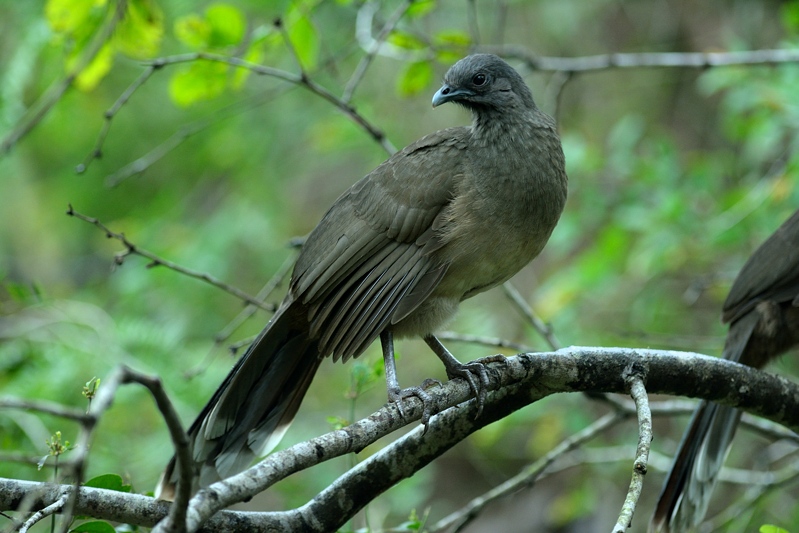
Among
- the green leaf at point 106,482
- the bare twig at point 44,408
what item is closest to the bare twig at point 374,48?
the green leaf at point 106,482

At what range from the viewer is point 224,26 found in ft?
12.5

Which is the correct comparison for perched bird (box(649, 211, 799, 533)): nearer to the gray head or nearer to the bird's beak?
the gray head

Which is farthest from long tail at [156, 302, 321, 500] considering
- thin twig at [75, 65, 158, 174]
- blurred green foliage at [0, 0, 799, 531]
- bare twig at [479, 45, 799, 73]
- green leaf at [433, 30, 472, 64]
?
bare twig at [479, 45, 799, 73]

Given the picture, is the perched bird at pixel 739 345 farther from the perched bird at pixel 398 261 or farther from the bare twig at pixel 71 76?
the bare twig at pixel 71 76

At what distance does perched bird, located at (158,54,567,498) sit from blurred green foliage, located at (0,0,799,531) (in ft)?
0.89

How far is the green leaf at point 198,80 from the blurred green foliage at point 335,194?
11mm

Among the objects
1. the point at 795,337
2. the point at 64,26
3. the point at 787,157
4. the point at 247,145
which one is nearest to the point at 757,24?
the point at 787,157

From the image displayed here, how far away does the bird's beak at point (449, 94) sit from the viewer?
359 cm

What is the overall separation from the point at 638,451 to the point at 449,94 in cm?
197

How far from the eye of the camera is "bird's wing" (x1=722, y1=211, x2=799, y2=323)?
156 inches

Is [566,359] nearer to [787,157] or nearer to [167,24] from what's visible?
[787,157]

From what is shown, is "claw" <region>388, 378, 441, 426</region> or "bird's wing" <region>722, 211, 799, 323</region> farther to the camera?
"bird's wing" <region>722, 211, 799, 323</region>

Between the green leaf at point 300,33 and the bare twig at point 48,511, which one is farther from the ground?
the green leaf at point 300,33

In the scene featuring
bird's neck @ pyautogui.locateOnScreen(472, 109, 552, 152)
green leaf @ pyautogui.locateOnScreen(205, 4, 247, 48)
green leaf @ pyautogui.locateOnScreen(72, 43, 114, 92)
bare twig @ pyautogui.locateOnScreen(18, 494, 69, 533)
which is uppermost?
green leaf @ pyautogui.locateOnScreen(72, 43, 114, 92)
